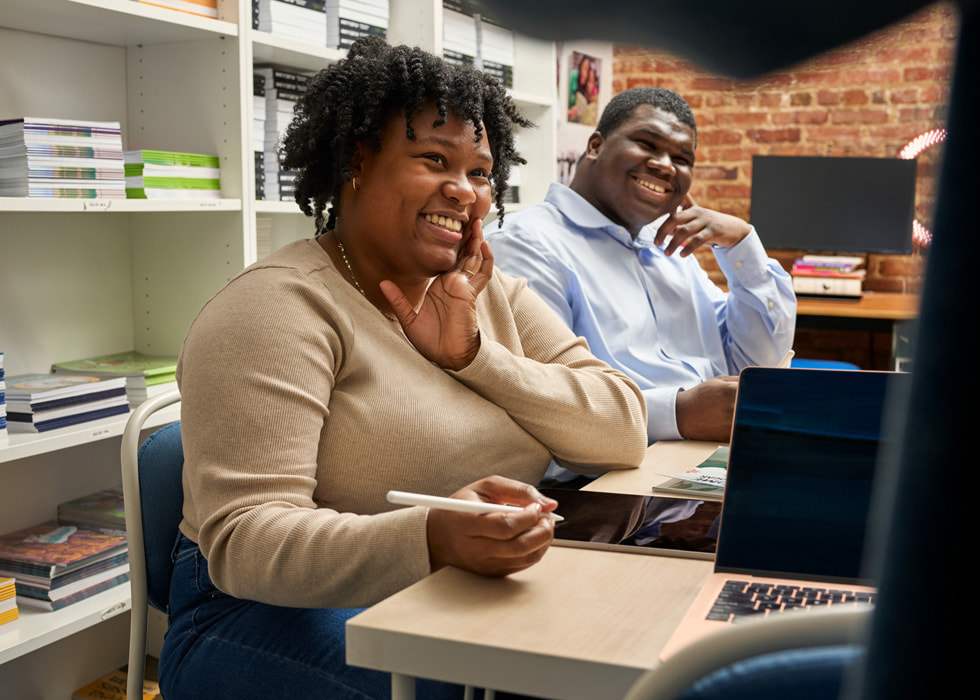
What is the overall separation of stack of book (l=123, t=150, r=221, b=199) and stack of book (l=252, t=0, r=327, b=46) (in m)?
0.41

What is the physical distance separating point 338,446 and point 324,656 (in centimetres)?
27

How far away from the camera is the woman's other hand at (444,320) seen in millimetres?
1396

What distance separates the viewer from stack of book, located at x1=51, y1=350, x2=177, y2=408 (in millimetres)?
2135

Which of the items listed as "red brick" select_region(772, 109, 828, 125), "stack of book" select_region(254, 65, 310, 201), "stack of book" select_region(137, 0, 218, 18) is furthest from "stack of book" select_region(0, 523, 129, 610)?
"red brick" select_region(772, 109, 828, 125)

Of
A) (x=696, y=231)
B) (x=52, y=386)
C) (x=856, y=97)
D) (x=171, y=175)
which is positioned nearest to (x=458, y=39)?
(x=696, y=231)

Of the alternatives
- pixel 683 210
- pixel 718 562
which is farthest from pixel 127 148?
pixel 718 562

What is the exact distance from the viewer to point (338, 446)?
1242 mm

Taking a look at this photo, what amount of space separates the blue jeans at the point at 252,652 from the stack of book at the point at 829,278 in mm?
3749

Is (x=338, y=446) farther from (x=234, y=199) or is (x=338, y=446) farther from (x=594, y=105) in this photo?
(x=594, y=105)

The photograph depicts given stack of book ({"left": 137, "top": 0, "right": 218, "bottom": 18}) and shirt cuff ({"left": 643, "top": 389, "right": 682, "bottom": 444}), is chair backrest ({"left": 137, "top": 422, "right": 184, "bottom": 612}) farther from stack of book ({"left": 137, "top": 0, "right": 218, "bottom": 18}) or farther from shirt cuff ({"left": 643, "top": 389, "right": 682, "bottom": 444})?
stack of book ({"left": 137, "top": 0, "right": 218, "bottom": 18})

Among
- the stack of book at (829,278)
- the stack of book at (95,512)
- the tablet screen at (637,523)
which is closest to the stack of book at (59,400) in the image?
the stack of book at (95,512)

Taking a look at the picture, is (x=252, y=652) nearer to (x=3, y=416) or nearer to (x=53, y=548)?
(x=3, y=416)

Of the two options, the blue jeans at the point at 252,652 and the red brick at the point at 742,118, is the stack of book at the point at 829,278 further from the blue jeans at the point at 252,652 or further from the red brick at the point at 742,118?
the blue jeans at the point at 252,652

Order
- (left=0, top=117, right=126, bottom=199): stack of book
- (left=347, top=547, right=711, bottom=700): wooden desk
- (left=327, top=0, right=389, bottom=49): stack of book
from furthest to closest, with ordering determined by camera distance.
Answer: (left=327, top=0, right=389, bottom=49): stack of book
(left=0, top=117, right=126, bottom=199): stack of book
(left=347, top=547, right=711, bottom=700): wooden desk
